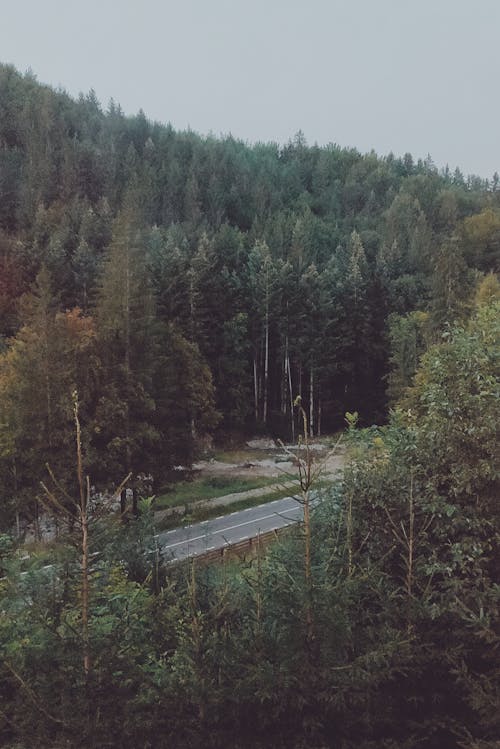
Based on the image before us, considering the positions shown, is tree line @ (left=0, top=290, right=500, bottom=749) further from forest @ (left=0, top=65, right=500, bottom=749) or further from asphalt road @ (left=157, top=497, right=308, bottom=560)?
asphalt road @ (left=157, top=497, right=308, bottom=560)

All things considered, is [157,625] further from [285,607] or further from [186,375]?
[186,375]

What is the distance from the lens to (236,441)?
4503 centimetres

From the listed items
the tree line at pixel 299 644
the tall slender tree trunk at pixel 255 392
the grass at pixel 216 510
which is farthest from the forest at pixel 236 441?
the grass at pixel 216 510

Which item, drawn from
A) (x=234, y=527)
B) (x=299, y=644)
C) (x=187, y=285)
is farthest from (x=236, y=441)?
(x=299, y=644)

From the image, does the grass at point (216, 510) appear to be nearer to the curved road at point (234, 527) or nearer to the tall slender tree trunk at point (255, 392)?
the curved road at point (234, 527)

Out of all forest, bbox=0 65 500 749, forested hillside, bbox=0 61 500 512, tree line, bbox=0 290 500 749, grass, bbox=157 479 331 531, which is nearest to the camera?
tree line, bbox=0 290 500 749

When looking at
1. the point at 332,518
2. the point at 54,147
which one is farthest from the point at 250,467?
the point at 54,147

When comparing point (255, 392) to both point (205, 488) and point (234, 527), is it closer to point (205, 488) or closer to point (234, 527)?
point (205, 488)

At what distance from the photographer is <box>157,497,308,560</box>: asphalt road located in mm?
21422

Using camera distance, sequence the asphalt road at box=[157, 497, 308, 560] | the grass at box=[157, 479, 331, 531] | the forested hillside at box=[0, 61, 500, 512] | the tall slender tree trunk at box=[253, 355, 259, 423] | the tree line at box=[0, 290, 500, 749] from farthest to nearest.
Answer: the tall slender tree trunk at box=[253, 355, 259, 423]
the grass at box=[157, 479, 331, 531]
the forested hillside at box=[0, 61, 500, 512]
the asphalt road at box=[157, 497, 308, 560]
the tree line at box=[0, 290, 500, 749]

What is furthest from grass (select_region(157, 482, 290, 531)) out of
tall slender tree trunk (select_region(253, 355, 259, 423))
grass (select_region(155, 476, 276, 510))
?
tall slender tree trunk (select_region(253, 355, 259, 423))

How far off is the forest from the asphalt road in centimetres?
298

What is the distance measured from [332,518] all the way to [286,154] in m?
134

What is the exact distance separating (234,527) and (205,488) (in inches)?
315
